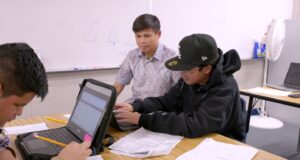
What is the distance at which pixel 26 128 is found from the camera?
1.57m

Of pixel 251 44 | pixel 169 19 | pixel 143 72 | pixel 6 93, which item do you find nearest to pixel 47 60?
pixel 143 72

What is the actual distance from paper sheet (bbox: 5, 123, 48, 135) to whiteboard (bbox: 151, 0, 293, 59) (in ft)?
6.23

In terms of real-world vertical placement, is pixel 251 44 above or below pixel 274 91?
above

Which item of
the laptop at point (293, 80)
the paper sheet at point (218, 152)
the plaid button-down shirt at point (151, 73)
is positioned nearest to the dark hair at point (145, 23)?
the plaid button-down shirt at point (151, 73)

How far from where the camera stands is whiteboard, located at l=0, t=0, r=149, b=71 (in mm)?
2486

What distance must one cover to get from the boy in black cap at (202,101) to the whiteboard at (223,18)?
1687 mm

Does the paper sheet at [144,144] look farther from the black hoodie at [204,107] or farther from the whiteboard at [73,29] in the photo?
the whiteboard at [73,29]

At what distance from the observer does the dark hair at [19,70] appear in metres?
0.85

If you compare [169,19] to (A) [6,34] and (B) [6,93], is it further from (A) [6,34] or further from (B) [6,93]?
(B) [6,93]

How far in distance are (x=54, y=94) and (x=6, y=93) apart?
6.46ft

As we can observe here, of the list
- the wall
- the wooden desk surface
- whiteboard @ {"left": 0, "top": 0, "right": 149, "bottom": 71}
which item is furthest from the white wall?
the wall

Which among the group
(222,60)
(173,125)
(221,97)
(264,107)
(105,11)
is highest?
(105,11)

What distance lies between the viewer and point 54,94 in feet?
9.12

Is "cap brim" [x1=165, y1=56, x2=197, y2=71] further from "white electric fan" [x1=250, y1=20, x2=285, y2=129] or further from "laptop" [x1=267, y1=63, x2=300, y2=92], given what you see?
"white electric fan" [x1=250, y1=20, x2=285, y2=129]
